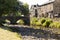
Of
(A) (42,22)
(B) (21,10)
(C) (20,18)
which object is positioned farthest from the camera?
(B) (21,10)

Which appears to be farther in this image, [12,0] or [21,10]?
[21,10]

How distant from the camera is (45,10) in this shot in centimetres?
10906

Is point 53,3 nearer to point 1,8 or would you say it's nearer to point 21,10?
A: point 21,10

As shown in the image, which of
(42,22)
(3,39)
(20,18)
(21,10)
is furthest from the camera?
(21,10)

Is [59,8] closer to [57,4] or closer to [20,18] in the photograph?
[57,4]

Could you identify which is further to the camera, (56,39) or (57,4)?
(57,4)

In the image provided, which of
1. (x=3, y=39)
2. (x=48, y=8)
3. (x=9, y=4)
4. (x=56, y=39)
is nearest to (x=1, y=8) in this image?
(x=9, y=4)

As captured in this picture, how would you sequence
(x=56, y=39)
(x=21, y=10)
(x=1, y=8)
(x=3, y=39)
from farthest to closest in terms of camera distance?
(x=21, y=10) → (x=1, y=8) → (x=56, y=39) → (x=3, y=39)

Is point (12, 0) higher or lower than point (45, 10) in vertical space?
higher

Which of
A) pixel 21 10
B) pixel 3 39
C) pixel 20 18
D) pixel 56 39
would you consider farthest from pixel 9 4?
pixel 21 10

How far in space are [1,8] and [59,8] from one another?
46.8 m

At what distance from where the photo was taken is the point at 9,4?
5794 cm

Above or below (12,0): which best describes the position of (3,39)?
below

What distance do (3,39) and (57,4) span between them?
7208 centimetres
